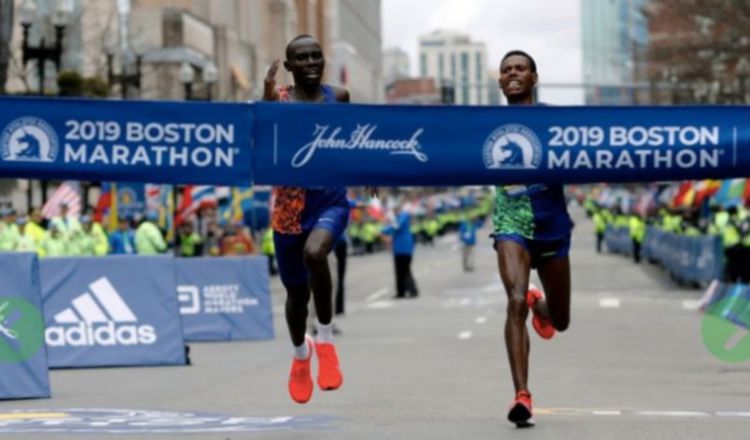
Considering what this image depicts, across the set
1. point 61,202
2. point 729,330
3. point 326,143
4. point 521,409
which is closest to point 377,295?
point 61,202

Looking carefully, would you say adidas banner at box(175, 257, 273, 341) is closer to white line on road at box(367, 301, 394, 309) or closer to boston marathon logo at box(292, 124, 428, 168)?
white line on road at box(367, 301, 394, 309)

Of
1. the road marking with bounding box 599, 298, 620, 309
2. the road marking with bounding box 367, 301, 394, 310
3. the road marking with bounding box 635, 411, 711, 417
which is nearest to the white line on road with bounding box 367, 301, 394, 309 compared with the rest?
the road marking with bounding box 367, 301, 394, 310

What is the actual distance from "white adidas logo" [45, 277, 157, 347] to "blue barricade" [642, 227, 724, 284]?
18919 mm

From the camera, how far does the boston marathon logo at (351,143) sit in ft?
38.1

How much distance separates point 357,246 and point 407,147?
250ft

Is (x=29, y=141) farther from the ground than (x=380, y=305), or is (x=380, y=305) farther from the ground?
(x=29, y=141)

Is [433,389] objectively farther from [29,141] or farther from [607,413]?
[29,141]

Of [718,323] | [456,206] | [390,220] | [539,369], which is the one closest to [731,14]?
[390,220]

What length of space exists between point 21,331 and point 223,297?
8561 millimetres

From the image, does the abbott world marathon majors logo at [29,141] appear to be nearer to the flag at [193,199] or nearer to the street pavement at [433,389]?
the street pavement at [433,389]

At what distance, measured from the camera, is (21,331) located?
1528 centimetres

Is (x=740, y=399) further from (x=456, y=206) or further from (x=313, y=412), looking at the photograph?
(x=456, y=206)

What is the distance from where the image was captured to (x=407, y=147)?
11789mm

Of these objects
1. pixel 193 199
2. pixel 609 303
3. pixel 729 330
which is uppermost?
pixel 193 199
